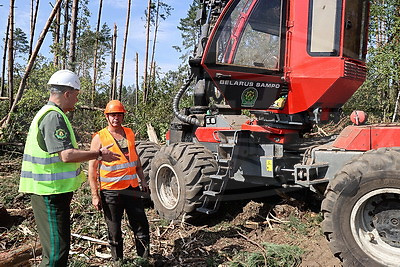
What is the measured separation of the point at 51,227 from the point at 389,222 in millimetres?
3117

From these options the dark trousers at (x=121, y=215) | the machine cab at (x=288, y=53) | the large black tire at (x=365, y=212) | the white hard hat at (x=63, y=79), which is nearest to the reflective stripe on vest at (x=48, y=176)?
the white hard hat at (x=63, y=79)

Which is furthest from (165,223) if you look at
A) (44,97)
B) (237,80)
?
(44,97)

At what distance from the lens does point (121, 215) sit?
413 centimetres

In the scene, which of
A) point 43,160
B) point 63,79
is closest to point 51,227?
point 43,160

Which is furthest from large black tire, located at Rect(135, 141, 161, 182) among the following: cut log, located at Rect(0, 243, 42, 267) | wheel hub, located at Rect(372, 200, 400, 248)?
wheel hub, located at Rect(372, 200, 400, 248)

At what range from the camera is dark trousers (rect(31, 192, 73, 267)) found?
304 cm

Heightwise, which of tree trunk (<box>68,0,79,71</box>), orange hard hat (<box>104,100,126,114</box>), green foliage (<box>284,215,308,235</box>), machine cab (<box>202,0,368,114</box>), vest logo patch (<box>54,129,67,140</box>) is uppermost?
tree trunk (<box>68,0,79,71</box>)

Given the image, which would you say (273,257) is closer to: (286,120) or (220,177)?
(220,177)

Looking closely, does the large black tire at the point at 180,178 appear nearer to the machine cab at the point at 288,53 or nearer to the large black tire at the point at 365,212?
the machine cab at the point at 288,53

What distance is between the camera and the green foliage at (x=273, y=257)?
12.9 feet

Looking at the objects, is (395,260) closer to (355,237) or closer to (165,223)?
(355,237)

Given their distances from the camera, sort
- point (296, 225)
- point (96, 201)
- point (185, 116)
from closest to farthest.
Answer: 1. point (96, 201)
2. point (296, 225)
3. point (185, 116)

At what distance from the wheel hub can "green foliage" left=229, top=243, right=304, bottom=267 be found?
96 centimetres

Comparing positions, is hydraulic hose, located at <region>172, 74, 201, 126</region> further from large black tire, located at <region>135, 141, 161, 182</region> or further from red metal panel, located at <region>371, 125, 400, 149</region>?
red metal panel, located at <region>371, 125, 400, 149</region>
